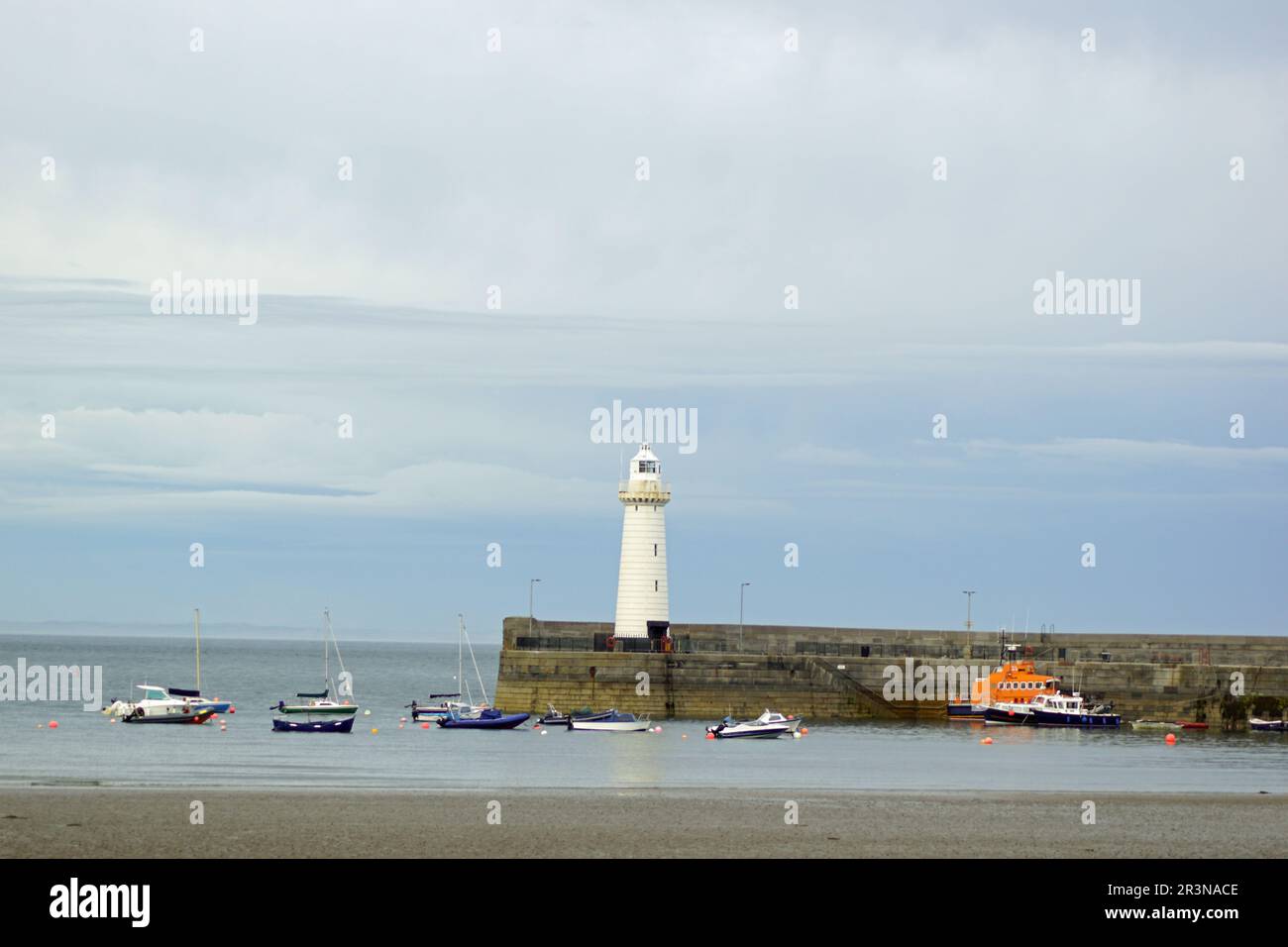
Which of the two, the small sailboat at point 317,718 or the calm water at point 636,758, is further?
the small sailboat at point 317,718

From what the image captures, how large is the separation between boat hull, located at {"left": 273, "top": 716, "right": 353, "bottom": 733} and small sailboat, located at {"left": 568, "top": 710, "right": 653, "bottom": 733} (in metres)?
9.49

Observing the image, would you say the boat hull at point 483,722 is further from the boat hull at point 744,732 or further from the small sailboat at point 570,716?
the boat hull at point 744,732

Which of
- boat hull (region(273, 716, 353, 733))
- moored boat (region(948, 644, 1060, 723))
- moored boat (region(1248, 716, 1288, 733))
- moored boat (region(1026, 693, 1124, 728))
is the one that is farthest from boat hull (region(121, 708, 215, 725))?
moored boat (region(1248, 716, 1288, 733))

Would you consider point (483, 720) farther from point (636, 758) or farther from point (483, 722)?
point (636, 758)

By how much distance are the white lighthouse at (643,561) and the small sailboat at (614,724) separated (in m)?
5.27

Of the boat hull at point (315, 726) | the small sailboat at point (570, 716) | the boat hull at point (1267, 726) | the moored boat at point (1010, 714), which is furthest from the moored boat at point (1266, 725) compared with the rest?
the boat hull at point (315, 726)

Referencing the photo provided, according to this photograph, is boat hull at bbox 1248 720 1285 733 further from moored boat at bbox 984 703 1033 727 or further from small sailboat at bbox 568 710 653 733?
small sailboat at bbox 568 710 653 733

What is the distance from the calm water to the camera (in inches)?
1794

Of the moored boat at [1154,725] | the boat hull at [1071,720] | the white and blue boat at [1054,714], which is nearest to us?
the moored boat at [1154,725]

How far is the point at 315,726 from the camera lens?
6862cm

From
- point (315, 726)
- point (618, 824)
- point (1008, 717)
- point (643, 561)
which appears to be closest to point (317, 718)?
point (315, 726)

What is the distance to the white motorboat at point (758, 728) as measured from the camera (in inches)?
2562
